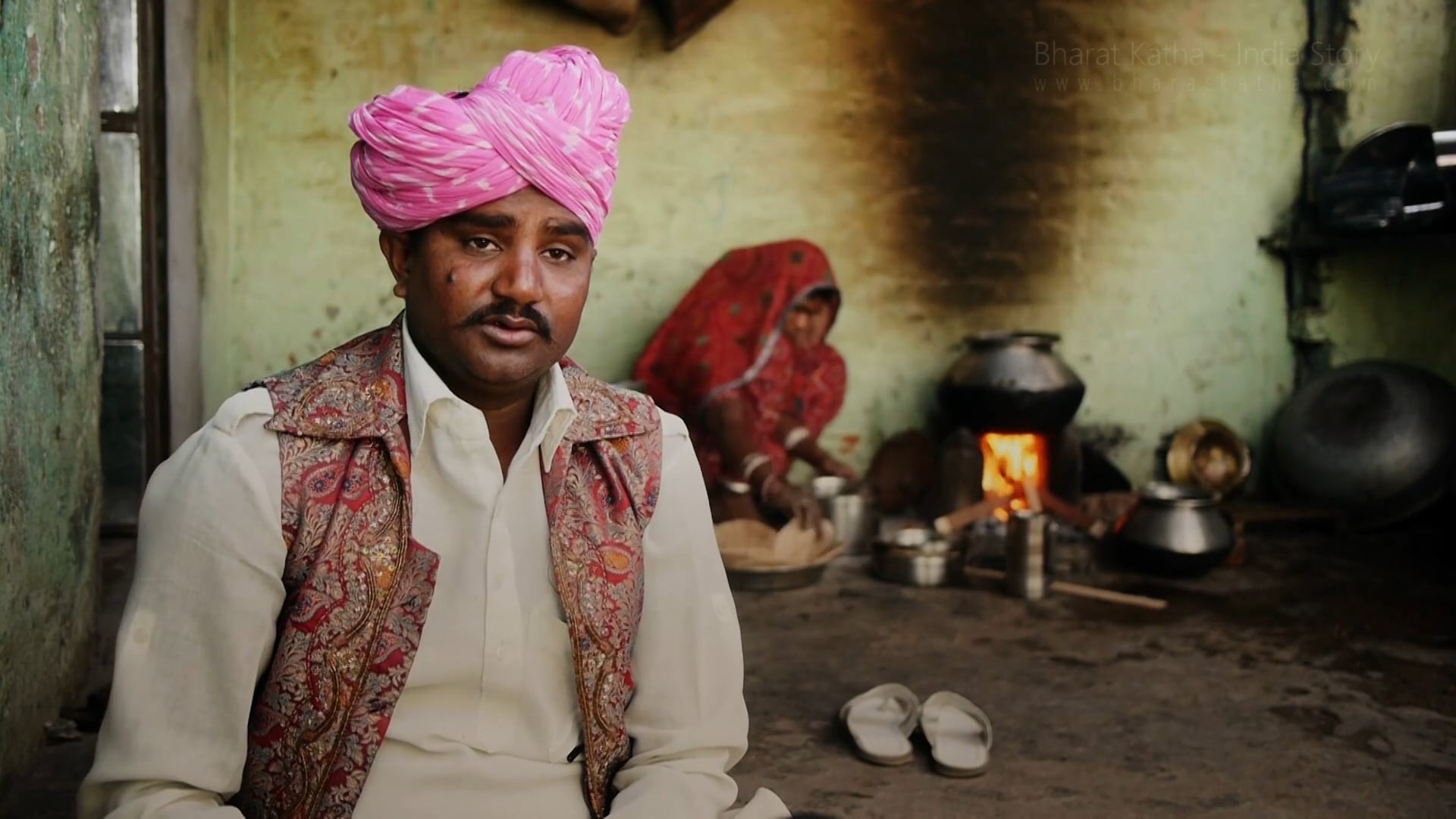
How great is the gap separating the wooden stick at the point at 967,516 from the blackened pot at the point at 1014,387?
0.38 m

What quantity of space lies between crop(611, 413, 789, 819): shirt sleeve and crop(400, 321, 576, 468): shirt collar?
16cm

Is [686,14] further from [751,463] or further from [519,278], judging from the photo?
[519,278]

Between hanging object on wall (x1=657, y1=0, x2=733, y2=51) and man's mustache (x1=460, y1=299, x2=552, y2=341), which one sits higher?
hanging object on wall (x1=657, y1=0, x2=733, y2=51)

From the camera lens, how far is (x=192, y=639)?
1.32 meters

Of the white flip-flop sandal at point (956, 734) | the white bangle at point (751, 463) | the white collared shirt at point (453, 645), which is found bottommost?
the white flip-flop sandal at point (956, 734)

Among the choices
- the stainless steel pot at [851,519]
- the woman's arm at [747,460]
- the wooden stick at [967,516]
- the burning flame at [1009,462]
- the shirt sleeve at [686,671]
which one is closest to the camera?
the shirt sleeve at [686,671]

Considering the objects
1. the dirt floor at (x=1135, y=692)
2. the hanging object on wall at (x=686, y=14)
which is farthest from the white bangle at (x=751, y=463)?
the hanging object on wall at (x=686, y=14)

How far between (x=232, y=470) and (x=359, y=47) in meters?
4.62

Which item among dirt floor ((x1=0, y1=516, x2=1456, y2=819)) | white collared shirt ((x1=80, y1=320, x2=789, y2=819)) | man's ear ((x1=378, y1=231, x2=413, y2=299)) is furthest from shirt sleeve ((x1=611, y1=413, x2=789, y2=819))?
dirt floor ((x1=0, y1=516, x2=1456, y2=819))

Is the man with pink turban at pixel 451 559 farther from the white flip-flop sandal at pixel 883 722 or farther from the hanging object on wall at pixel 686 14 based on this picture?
the hanging object on wall at pixel 686 14

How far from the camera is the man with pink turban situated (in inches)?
52.1

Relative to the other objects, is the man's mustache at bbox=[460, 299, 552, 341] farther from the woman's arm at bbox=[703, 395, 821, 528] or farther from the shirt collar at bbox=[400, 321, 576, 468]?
the woman's arm at bbox=[703, 395, 821, 528]

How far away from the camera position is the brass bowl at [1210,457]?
247 inches

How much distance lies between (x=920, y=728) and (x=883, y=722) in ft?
0.36
